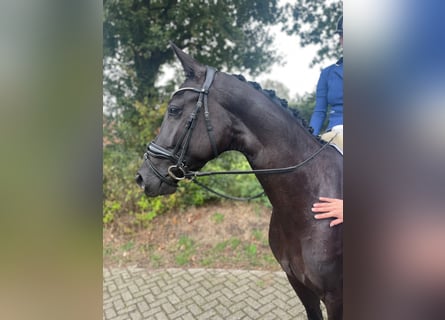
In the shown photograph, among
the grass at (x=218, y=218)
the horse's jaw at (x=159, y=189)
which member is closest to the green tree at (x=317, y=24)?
the grass at (x=218, y=218)

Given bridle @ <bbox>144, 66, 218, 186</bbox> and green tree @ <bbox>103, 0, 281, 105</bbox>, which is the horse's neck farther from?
green tree @ <bbox>103, 0, 281, 105</bbox>

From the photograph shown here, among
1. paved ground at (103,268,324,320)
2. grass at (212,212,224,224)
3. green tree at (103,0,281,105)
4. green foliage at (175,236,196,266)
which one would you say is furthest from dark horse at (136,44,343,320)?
green tree at (103,0,281,105)

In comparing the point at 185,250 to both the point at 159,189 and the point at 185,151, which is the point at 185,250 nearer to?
the point at 159,189

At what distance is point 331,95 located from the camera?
7.04ft

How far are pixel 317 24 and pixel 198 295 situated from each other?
537 centimetres

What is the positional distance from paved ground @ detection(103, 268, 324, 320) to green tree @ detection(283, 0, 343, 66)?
14.2 ft

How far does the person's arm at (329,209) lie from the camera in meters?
1.59

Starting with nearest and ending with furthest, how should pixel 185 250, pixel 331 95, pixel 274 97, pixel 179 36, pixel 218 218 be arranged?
pixel 274 97 → pixel 331 95 → pixel 185 250 → pixel 218 218 → pixel 179 36

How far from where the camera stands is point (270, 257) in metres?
4.32

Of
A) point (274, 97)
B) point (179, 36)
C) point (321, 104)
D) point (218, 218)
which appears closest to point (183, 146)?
point (274, 97)

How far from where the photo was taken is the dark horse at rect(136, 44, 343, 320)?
1612 mm
